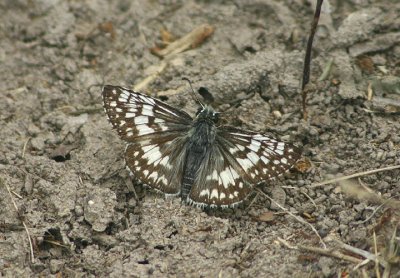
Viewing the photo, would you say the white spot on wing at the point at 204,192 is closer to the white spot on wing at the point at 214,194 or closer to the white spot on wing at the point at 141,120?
the white spot on wing at the point at 214,194

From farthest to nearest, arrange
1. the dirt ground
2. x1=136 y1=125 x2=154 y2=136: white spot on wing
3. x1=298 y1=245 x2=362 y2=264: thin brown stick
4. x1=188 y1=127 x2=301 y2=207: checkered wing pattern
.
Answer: x1=136 y1=125 x2=154 y2=136: white spot on wing → x1=188 y1=127 x2=301 y2=207: checkered wing pattern → the dirt ground → x1=298 y1=245 x2=362 y2=264: thin brown stick

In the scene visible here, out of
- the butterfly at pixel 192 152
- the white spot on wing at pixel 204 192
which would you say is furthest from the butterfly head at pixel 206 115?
the white spot on wing at pixel 204 192

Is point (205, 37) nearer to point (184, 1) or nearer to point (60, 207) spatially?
point (184, 1)

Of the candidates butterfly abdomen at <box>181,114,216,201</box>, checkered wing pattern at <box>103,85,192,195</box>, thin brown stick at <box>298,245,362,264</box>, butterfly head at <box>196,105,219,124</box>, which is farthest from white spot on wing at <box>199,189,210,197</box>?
thin brown stick at <box>298,245,362,264</box>

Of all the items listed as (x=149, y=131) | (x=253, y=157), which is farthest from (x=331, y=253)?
(x=149, y=131)

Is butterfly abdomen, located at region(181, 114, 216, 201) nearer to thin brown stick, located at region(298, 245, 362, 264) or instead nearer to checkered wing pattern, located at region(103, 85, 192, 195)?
checkered wing pattern, located at region(103, 85, 192, 195)

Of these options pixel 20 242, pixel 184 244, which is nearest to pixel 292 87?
pixel 184 244
